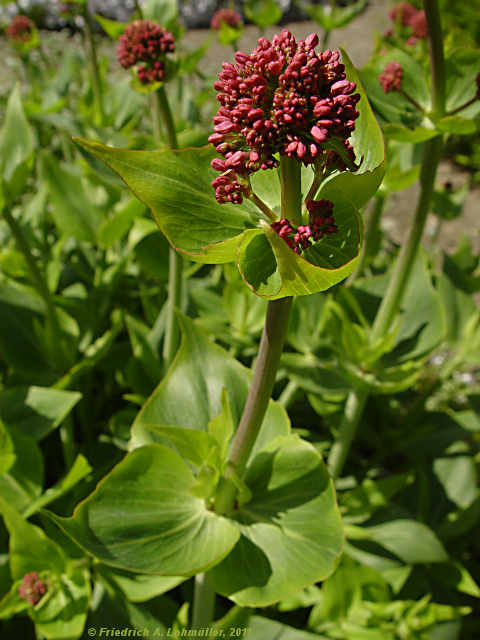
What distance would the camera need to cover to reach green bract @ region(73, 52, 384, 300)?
67 centimetres

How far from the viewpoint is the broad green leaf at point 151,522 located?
0.98 meters

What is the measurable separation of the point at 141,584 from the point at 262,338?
85 centimetres

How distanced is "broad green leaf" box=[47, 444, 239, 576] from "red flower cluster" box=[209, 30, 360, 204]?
615 mm

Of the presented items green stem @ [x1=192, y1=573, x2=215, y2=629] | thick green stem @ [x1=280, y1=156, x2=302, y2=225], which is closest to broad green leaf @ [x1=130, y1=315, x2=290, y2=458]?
green stem @ [x1=192, y1=573, x2=215, y2=629]

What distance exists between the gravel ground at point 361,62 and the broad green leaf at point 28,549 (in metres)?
2.06

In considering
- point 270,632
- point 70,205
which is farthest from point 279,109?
point 70,205

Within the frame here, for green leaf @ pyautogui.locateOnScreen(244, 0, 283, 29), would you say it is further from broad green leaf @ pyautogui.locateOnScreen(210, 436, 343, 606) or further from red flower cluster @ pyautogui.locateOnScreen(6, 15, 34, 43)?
broad green leaf @ pyautogui.locateOnScreen(210, 436, 343, 606)

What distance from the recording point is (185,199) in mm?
776

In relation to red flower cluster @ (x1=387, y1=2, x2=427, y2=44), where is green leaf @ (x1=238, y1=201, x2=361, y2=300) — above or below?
below

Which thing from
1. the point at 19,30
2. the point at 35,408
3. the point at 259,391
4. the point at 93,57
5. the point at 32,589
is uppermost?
the point at 19,30

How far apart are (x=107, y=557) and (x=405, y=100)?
1.28 m

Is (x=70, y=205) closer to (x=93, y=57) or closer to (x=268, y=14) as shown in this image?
(x=93, y=57)

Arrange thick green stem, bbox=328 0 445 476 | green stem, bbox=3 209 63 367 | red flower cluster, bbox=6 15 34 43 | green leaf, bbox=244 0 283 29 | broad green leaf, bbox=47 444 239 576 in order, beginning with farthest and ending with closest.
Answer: red flower cluster, bbox=6 15 34 43, green leaf, bbox=244 0 283 29, green stem, bbox=3 209 63 367, thick green stem, bbox=328 0 445 476, broad green leaf, bbox=47 444 239 576

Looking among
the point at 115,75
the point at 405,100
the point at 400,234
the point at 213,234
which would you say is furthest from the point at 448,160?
the point at 213,234
